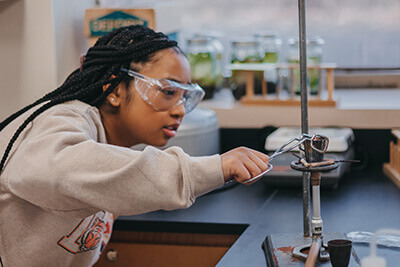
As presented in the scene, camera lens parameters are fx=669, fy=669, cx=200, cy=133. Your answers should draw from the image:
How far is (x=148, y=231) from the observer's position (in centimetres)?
169

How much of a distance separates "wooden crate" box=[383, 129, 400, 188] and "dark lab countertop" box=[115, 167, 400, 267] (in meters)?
0.02

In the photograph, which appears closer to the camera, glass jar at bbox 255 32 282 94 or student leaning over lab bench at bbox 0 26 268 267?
student leaning over lab bench at bbox 0 26 268 267

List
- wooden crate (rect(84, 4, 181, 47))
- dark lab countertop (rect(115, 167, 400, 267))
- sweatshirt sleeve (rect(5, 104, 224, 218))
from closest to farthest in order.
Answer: sweatshirt sleeve (rect(5, 104, 224, 218)) < dark lab countertop (rect(115, 167, 400, 267)) < wooden crate (rect(84, 4, 181, 47))

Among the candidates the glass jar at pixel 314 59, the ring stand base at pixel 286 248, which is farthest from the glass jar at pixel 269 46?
the ring stand base at pixel 286 248

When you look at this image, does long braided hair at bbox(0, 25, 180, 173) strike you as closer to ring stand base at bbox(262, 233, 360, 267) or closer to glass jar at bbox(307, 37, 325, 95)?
ring stand base at bbox(262, 233, 360, 267)

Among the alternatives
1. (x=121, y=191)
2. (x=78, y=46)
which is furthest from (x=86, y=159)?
(x=78, y=46)

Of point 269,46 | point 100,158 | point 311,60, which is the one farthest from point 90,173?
point 269,46

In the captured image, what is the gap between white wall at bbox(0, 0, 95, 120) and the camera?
6.12 ft

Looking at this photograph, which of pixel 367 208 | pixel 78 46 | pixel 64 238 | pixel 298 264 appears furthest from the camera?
pixel 78 46

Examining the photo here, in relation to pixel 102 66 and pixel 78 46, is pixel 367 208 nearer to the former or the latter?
pixel 102 66

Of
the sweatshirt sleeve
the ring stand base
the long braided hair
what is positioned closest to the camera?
the sweatshirt sleeve

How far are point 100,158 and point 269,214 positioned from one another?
67 cm

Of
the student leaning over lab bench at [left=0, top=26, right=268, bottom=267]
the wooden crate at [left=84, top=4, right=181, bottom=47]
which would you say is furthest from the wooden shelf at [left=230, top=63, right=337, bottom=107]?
the student leaning over lab bench at [left=0, top=26, right=268, bottom=267]

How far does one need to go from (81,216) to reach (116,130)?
0.27m
